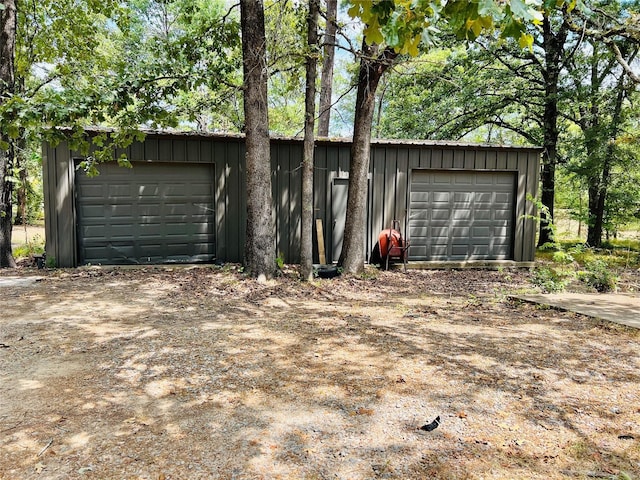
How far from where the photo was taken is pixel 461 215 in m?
9.49

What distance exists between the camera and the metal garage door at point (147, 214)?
817cm

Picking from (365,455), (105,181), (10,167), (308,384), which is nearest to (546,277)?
(308,384)

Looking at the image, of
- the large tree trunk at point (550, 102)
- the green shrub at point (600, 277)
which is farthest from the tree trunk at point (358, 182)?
the large tree trunk at point (550, 102)

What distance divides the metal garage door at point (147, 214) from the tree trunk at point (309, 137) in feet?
7.87

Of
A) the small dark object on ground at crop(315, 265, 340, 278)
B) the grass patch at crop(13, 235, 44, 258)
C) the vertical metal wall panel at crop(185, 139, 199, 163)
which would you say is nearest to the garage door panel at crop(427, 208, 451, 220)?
the small dark object on ground at crop(315, 265, 340, 278)

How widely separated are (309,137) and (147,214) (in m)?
3.45

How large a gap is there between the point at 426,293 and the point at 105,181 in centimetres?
579

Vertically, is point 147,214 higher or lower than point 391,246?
higher

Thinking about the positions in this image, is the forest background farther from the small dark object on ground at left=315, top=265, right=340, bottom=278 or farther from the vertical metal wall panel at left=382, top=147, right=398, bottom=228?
the vertical metal wall panel at left=382, top=147, right=398, bottom=228

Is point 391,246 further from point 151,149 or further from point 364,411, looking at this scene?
point 364,411

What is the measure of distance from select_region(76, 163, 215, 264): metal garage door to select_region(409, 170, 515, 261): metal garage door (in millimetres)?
4080

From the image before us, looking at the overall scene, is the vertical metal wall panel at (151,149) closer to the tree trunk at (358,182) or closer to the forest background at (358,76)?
the forest background at (358,76)

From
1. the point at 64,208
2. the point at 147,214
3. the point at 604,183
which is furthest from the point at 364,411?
the point at 604,183

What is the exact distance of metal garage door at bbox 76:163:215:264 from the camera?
8.17 metres
